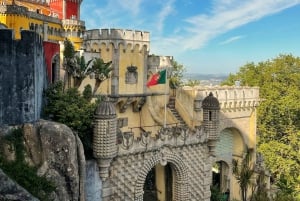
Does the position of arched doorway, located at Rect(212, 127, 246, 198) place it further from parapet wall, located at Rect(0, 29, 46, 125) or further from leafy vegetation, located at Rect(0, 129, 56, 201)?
leafy vegetation, located at Rect(0, 129, 56, 201)

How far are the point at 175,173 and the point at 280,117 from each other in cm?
2239

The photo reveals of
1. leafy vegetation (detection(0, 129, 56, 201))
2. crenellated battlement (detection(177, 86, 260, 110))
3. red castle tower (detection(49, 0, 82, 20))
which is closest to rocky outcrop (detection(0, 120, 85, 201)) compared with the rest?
leafy vegetation (detection(0, 129, 56, 201))

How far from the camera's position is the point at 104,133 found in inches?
780

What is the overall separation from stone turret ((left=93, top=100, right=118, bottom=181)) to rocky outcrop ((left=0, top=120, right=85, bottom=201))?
8.95ft

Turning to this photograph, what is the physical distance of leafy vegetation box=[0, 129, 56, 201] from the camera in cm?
1473

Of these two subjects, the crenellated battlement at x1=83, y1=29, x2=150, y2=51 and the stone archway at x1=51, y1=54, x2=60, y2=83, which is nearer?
the stone archway at x1=51, y1=54, x2=60, y2=83

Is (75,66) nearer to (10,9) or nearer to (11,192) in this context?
(11,192)

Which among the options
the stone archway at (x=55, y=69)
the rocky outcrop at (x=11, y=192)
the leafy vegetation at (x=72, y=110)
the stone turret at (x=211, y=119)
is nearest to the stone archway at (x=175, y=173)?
the stone turret at (x=211, y=119)

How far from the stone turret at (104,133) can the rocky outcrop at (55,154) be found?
273 centimetres

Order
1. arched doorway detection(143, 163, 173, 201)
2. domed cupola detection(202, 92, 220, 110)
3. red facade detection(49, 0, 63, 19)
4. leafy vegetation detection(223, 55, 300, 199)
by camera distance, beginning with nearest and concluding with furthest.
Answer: domed cupola detection(202, 92, 220, 110) < arched doorway detection(143, 163, 173, 201) < leafy vegetation detection(223, 55, 300, 199) < red facade detection(49, 0, 63, 19)

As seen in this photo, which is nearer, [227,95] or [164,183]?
[164,183]

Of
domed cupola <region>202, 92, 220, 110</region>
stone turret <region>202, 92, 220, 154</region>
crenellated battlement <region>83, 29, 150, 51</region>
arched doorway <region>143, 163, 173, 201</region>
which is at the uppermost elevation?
crenellated battlement <region>83, 29, 150, 51</region>

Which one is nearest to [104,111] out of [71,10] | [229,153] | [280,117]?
[229,153]

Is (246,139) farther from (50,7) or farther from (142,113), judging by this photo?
(50,7)
